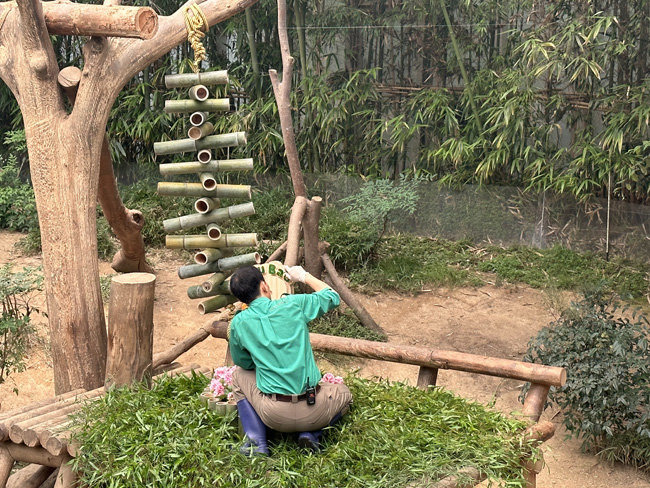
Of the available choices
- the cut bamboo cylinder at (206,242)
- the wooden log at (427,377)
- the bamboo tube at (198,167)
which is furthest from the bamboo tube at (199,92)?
the wooden log at (427,377)

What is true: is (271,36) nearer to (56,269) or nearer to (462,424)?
(56,269)

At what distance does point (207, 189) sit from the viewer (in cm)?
469

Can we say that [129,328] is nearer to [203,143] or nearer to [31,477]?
[31,477]

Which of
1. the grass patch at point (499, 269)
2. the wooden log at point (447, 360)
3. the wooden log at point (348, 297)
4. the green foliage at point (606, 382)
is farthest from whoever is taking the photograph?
the grass patch at point (499, 269)

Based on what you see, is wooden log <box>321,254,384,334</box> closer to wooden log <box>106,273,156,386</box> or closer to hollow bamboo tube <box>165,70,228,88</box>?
hollow bamboo tube <box>165,70,228,88</box>

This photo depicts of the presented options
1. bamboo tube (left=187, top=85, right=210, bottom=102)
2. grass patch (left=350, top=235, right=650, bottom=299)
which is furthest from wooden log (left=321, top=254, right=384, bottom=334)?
bamboo tube (left=187, top=85, right=210, bottom=102)

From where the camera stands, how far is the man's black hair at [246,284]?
335 cm

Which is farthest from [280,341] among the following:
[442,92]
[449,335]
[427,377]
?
[442,92]

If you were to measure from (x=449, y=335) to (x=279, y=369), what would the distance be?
376 cm

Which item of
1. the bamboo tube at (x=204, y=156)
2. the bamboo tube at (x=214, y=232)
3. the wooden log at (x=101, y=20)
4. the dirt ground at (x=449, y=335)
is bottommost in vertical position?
the dirt ground at (x=449, y=335)

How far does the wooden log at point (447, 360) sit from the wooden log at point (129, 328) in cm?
84

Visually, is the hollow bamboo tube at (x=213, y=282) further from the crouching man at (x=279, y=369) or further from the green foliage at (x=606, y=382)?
the green foliage at (x=606, y=382)

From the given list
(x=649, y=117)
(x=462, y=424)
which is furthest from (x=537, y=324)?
(x=462, y=424)

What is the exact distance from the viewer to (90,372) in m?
4.17
